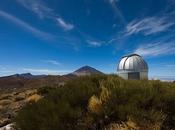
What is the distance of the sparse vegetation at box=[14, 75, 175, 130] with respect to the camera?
5.37 meters

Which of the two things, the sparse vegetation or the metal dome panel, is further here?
the metal dome panel

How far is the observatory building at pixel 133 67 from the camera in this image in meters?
22.8

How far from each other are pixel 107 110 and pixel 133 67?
56.8ft

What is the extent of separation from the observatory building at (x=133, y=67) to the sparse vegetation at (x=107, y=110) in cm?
1613

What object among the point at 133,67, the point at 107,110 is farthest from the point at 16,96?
the point at 107,110

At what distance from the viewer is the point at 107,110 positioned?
591 cm

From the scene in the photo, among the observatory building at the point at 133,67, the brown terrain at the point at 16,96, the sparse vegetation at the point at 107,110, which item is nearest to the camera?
the sparse vegetation at the point at 107,110

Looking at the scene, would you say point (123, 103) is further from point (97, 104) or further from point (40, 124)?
point (40, 124)

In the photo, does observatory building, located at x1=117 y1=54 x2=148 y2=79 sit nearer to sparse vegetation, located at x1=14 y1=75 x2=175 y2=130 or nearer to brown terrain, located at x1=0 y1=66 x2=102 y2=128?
brown terrain, located at x1=0 y1=66 x2=102 y2=128

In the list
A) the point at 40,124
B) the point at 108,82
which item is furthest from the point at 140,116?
the point at 40,124

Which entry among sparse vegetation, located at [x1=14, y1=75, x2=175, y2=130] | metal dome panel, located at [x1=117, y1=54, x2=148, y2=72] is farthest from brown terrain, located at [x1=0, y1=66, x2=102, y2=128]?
metal dome panel, located at [x1=117, y1=54, x2=148, y2=72]

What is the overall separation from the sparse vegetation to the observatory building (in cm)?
1613

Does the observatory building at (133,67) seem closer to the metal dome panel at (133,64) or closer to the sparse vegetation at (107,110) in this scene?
the metal dome panel at (133,64)

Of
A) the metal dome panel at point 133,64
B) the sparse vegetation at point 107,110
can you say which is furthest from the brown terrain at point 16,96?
the metal dome panel at point 133,64
